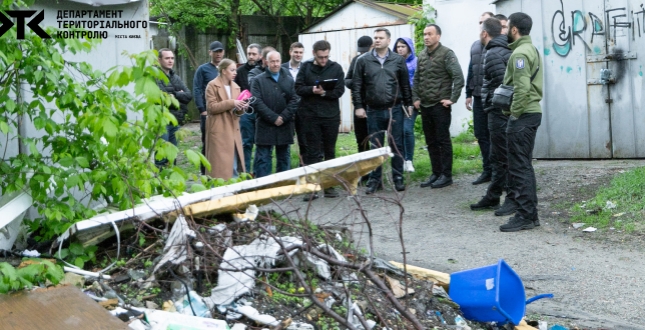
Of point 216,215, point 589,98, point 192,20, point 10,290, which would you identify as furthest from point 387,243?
point 192,20

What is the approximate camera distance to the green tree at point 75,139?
5891 mm

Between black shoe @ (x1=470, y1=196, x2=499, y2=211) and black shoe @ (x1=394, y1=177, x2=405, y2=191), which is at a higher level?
black shoe @ (x1=394, y1=177, x2=405, y2=191)

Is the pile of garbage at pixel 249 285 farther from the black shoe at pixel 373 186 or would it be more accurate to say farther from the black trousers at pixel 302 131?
the black trousers at pixel 302 131

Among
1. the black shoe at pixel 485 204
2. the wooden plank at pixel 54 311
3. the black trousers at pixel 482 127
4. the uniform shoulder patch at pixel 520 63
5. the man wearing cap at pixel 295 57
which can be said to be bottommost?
the black shoe at pixel 485 204

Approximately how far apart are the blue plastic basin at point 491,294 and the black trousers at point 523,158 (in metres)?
2.87

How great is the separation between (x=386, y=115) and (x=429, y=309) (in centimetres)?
544

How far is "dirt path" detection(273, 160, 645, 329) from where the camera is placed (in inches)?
246

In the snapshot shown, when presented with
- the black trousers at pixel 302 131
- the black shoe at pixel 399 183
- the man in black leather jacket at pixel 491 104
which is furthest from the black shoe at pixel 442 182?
the black trousers at pixel 302 131

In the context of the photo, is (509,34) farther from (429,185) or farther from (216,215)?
(216,215)

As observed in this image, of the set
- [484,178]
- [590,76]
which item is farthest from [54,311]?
[590,76]

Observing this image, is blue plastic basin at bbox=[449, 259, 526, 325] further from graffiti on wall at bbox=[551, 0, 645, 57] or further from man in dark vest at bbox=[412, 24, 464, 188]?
graffiti on wall at bbox=[551, 0, 645, 57]

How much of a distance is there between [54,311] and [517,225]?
203 inches

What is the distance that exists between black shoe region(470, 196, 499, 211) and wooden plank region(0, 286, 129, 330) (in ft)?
18.4

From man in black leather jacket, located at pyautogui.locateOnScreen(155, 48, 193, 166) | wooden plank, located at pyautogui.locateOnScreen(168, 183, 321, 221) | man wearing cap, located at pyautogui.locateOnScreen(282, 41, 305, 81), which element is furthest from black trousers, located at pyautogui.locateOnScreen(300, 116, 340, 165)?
wooden plank, located at pyautogui.locateOnScreen(168, 183, 321, 221)
